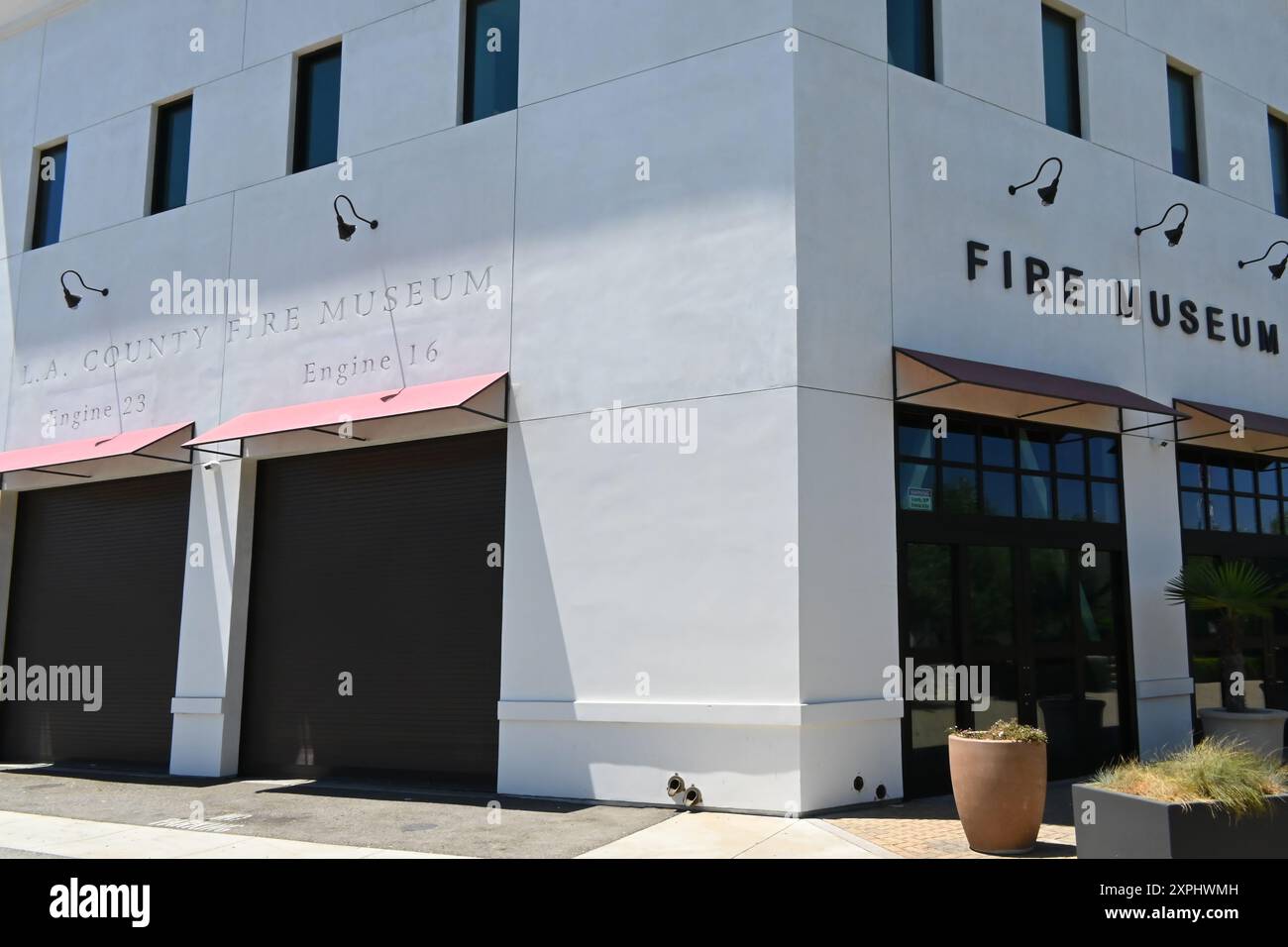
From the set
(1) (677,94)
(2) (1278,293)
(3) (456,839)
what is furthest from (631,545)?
(2) (1278,293)

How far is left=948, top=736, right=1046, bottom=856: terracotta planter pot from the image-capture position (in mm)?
8086

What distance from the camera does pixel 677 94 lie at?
11.1m

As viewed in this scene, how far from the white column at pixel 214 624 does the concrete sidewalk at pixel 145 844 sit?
2.92 m

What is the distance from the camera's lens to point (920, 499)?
10969 millimetres

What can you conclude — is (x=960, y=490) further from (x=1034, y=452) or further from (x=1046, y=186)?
(x=1046, y=186)

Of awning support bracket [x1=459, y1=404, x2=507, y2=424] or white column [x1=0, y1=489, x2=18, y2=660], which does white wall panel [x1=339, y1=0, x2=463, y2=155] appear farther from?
white column [x1=0, y1=489, x2=18, y2=660]

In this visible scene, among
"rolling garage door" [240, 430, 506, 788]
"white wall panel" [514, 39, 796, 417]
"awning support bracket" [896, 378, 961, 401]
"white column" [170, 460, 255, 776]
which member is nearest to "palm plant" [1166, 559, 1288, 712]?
"awning support bracket" [896, 378, 961, 401]

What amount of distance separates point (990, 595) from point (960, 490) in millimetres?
1125

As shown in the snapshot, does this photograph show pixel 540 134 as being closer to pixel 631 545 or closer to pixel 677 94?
pixel 677 94

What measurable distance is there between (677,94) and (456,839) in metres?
7.39

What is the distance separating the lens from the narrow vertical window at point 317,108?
14.2 m

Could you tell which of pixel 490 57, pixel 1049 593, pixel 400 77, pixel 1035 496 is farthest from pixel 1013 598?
pixel 400 77

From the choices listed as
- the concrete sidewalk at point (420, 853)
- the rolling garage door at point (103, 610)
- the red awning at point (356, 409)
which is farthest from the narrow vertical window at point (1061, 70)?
the rolling garage door at point (103, 610)

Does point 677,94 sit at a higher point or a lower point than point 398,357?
higher
